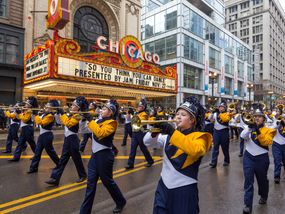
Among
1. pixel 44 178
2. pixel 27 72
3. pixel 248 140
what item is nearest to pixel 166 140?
pixel 248 140

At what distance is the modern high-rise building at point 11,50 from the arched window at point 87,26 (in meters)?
4.78

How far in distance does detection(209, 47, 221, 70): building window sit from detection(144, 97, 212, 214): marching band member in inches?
1586

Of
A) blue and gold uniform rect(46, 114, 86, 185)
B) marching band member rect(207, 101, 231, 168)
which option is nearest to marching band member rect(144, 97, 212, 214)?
blue and gold uniform rect(46, 114, 86, 185)

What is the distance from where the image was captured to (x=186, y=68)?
35906 mm

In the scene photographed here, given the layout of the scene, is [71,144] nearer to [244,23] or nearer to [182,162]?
[182,162]

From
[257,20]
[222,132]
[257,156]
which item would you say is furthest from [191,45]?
[257,20]

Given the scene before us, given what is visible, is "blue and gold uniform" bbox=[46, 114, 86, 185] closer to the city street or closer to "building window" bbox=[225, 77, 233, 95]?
the city street

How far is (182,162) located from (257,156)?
2496 millimetres

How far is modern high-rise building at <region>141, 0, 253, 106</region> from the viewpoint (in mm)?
34875

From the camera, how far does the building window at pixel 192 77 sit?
3578cm

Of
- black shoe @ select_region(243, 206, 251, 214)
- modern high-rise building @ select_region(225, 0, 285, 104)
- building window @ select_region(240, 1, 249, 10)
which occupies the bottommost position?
black shoe @ select_region(243, 206, 251, 214)

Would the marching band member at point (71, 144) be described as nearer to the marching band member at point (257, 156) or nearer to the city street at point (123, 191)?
the city street at point (123, 191)

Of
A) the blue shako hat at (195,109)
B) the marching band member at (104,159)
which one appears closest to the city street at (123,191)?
the marching band member at (104,159)

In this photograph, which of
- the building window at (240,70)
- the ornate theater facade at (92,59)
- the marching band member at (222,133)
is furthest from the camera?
the building window at (240,70)
